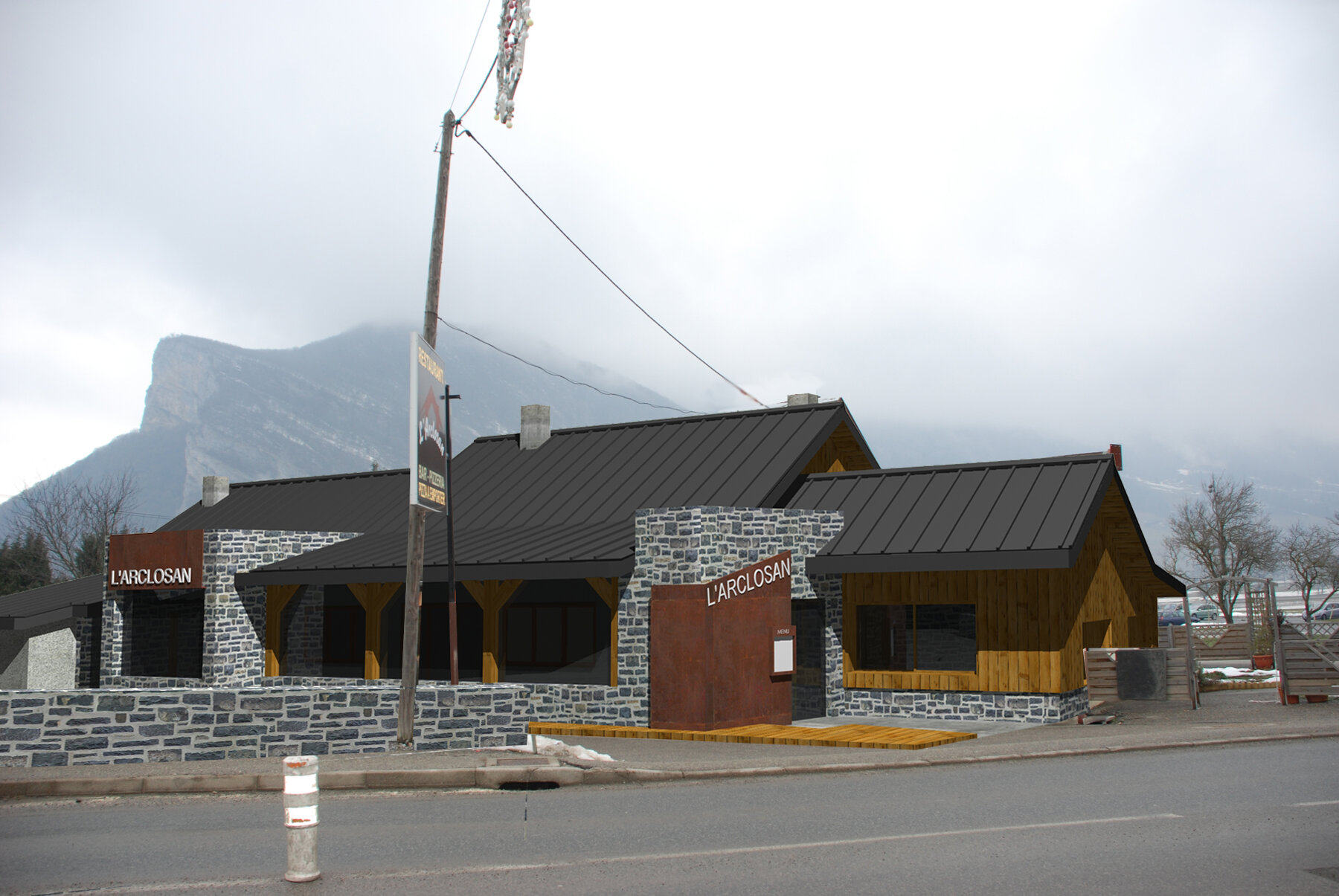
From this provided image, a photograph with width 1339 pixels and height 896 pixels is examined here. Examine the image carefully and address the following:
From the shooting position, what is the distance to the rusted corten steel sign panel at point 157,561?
26.7m

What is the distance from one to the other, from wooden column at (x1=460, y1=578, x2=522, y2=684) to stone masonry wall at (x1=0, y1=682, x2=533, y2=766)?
6231mm

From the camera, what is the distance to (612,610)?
22656mm

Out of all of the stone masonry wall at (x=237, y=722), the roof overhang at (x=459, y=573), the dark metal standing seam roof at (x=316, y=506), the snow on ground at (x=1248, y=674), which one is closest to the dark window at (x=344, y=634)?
the roof overhang at (x=459, y=573)

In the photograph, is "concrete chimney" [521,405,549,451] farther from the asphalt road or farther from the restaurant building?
the asphalt road

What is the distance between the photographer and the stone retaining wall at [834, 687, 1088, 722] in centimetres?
2173

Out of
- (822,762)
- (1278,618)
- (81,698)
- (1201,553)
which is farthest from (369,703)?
(1201,553)

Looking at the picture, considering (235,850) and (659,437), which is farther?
(659,437)

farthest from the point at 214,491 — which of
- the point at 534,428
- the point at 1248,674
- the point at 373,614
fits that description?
the point at 1248,674

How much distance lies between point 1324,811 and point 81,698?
1339 centimetres

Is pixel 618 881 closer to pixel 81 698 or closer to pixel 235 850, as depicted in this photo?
pixel 235 850

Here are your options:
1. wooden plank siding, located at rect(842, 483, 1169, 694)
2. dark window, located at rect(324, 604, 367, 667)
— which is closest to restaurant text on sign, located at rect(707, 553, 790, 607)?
wooden plank siding, located at rect(842, 483, 1169, 694)

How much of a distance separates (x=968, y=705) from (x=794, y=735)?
4680 millimetres

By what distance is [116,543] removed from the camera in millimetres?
28219

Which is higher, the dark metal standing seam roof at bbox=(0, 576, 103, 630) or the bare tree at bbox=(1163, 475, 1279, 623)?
the bare tree at bbox=(1163, 475, 1279, 623)
